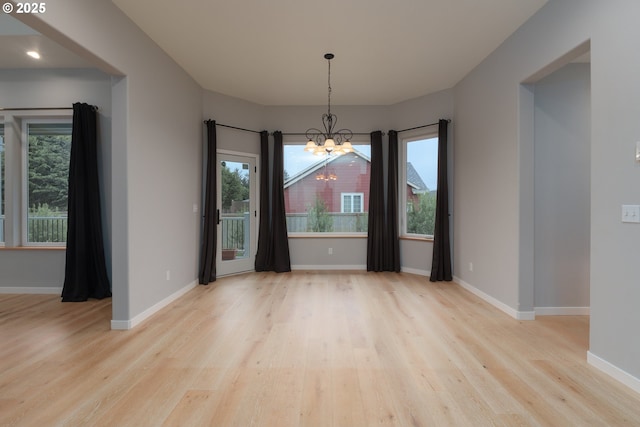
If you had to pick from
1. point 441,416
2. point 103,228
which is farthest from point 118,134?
point 441,416

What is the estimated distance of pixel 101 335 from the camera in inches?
120

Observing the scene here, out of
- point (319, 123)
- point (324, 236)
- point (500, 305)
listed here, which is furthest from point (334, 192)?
point (500, 305)

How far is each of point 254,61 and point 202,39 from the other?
0.73m

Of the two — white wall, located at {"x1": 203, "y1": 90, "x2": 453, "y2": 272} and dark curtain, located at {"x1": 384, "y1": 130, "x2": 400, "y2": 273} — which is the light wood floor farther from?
white wall, located at {"x1": 203, "y1": 90, "x2": 453, "y2": 272}

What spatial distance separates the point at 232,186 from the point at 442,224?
141 inches

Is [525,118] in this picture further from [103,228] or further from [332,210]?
[103,228]

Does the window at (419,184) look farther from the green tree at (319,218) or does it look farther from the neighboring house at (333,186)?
the green tree at (319,218)

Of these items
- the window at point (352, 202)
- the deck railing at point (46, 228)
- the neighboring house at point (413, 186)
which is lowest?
the deck railing at point (46, 228)

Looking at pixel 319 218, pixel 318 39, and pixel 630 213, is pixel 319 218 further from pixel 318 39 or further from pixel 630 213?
pixel 630 213

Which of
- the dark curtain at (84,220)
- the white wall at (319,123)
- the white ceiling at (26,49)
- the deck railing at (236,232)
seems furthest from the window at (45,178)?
the white wall at (319,123)

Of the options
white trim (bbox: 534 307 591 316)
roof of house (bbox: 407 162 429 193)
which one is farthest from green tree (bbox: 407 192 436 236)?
white trim (bbox: 534 307 591 316)

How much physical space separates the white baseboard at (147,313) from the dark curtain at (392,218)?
336 cm

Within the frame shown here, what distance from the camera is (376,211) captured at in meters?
5.90

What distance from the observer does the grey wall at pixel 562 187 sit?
11.4 feet
